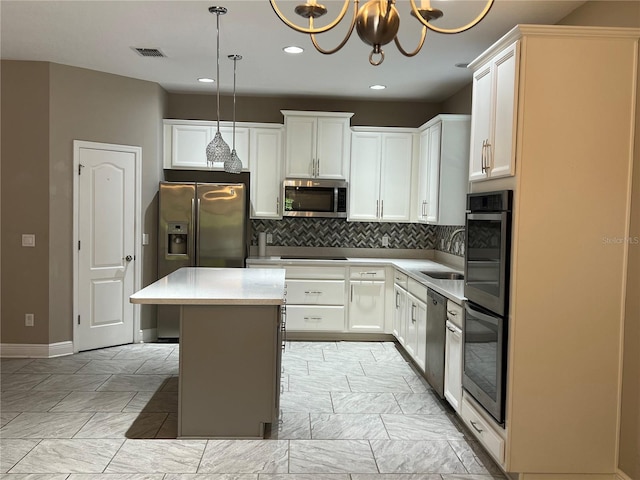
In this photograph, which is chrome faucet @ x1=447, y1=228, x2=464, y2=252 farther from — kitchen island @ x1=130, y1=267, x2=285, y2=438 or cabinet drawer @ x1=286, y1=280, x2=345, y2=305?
kitchen island @ x1=130, y1=267, x2=285, y2=438

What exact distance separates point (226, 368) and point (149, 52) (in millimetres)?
2772

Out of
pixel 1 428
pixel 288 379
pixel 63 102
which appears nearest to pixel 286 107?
pixel 63 102

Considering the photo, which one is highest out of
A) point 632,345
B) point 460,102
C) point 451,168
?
point 460,102

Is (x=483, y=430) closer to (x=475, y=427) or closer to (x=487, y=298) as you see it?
(x=475, y=427)

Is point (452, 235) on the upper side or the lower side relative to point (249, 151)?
lower

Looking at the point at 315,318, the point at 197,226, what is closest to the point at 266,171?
the point at 197,226

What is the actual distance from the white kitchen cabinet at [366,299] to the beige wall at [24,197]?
2975 mm

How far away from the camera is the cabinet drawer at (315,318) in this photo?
5602 millimetres

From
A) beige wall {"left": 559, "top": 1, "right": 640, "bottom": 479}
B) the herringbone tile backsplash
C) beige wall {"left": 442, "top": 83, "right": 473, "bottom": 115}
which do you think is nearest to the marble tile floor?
beige wall {"left": 559, "top": 1, "right": 640, "bottom": 479}

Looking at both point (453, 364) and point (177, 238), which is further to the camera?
point (177, 238)

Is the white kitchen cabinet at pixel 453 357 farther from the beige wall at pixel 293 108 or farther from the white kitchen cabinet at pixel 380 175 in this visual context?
the beige wall at pixel 293 108

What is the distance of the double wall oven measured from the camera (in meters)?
2.69

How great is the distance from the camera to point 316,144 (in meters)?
5.75

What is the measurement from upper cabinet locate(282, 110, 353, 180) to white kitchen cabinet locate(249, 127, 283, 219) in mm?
151
